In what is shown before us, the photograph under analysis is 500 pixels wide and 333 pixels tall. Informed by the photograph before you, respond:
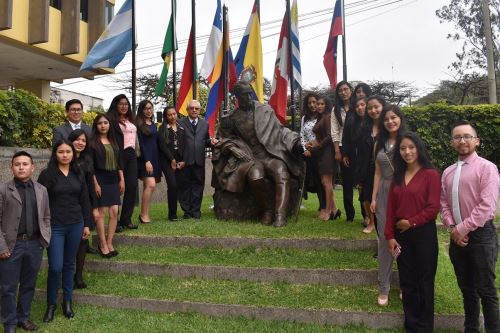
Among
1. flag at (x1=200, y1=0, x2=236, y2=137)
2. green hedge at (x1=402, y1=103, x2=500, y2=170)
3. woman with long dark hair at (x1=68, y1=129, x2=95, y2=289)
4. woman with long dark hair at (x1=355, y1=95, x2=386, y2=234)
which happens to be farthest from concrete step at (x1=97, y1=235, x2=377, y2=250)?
green hedge at (x1=402, y1=103, x2=500, y2=170)

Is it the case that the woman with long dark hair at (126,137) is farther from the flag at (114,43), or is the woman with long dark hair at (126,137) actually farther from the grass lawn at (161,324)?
the flag at (114,43)

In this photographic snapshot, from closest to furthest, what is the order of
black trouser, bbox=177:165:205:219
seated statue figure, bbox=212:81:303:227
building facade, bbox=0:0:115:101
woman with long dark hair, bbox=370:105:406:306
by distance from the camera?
1. woman with long dark hair, bbox=370:105:406:306
2. seated statue figure, bbox=212:81:303:227
3. black trouser, bbox=177:165:205:219
4. building facade, bbox=0:0:115:101

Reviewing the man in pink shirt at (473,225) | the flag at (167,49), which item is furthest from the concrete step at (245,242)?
the flag at (167,49)

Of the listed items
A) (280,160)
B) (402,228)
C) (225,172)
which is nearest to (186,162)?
(225,172)

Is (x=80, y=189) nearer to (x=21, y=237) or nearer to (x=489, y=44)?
(x=21, y=237)

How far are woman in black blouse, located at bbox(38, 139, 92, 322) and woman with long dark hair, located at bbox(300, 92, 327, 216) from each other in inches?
136

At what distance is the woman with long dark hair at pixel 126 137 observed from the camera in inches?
240

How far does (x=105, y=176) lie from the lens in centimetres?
554

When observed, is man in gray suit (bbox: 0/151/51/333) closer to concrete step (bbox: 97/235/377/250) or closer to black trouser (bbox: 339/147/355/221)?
concrete step (bbox: 97/235/377/250)

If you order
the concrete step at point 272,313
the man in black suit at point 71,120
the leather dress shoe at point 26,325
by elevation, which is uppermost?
the man in black suit at point 71,120

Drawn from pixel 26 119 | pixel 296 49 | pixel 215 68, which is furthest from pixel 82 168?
pixel 296 49

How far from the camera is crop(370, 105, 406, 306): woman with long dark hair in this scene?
4.38 meters

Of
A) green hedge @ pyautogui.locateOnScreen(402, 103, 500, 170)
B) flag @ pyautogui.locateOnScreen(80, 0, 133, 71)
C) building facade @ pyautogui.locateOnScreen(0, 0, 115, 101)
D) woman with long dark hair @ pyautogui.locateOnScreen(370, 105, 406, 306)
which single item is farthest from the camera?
building facade @ pyautogui.locateOnScreen(0, 0, 115, 101)

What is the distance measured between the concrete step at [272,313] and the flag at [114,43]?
554 cm
